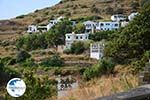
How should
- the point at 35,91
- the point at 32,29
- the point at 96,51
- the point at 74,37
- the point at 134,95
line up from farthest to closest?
the point at 32,29, the point at 74,37, the point at 96,51, the point at 35,91, the point at 134,95

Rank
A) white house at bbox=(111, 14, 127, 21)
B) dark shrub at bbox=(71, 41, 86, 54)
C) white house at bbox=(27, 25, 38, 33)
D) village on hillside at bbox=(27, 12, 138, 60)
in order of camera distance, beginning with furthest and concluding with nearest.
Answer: white house at bbox=(27, 25, 38, 33) < white house at bbox=(111, 14, 127, 21) < dark shrub at bbox=(71, 41, 86, 54) < village on hillside at bbox=(27, 12, 138, 60)

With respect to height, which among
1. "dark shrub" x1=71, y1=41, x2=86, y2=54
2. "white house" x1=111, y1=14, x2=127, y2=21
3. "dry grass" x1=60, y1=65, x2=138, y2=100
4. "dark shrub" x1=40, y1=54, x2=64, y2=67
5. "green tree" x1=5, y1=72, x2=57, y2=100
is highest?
"dry grass" x1=60, y1=65, x2=138, y2=100

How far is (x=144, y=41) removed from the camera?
46.6 feet

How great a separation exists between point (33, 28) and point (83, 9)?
1474 centimetres

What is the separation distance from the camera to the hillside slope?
9300cm

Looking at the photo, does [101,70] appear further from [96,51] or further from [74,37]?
[74,37]

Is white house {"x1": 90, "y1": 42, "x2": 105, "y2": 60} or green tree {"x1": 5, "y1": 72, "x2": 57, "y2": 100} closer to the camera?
green tree {"x1": 5, "y1": 72, "x2": 57, "y2": 100}

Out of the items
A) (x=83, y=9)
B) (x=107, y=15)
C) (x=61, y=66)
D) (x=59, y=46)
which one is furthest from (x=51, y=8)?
(x=61, y=66)

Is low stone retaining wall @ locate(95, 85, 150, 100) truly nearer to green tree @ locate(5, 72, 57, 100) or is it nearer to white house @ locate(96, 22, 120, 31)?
green tree @ locate(5, 72, 57, 100)

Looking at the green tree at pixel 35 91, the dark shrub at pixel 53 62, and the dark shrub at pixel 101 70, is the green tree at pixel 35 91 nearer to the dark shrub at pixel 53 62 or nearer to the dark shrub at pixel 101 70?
the dark shrub at pixel 101 70

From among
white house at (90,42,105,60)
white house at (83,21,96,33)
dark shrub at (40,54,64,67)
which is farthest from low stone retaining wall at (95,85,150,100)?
white house at (83,21,96,33)

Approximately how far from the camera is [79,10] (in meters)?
96.5

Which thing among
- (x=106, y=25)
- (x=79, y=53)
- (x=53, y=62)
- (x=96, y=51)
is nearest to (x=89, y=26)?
(x=106, y=25)

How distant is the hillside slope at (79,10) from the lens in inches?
3661
